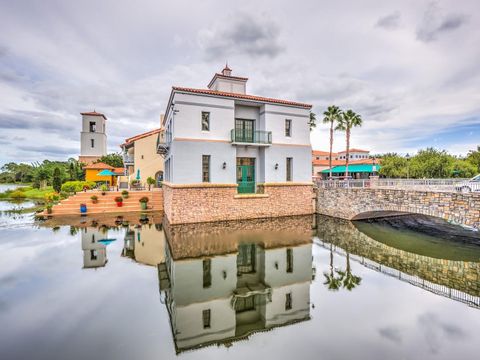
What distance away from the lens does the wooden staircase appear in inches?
758

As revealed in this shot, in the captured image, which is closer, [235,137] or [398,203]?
[398,203]

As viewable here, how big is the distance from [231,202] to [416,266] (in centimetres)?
1076

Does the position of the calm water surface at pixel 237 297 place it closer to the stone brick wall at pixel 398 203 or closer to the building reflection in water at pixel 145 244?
the building reflection in water at pixel 145 244

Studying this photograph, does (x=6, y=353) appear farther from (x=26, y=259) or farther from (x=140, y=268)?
(x=26, y=259)

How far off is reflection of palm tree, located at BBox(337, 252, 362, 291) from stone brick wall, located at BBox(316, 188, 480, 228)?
612 centimetres

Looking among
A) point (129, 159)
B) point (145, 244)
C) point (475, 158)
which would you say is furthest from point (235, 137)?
point (475, 158)

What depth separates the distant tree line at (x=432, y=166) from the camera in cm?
3250

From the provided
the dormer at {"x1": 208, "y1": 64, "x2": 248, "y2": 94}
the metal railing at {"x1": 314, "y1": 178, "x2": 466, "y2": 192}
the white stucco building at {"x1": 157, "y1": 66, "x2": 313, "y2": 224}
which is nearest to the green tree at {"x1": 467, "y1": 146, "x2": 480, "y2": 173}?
the metal railing at {"x1": 314, "y1": 178, "x2": 466, "y2": 192}

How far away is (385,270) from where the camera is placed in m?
8.50

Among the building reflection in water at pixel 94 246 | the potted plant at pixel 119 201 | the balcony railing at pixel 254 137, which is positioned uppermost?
the balcony railing at pixel 254 137

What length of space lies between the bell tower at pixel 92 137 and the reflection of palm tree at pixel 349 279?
140 feet

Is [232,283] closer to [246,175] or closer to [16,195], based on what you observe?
[246,175]

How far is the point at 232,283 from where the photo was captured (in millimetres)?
7578

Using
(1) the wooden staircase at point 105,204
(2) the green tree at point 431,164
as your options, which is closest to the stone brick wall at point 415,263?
(1) the wooden staircase at point 105,204
